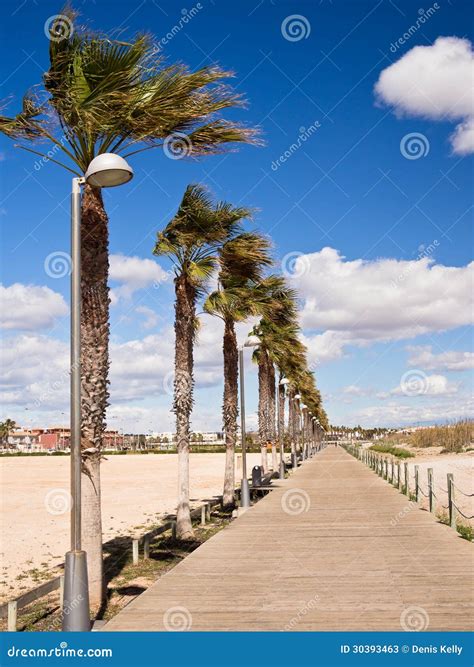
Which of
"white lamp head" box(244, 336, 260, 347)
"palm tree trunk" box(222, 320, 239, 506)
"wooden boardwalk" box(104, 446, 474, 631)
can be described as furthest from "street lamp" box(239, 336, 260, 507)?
"wooden boardwalk" box(104, 446, 474, 631)

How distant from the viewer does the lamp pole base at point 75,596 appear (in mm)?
6512

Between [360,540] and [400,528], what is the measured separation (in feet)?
5.36

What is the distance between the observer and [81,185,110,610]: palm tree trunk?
9.28 metres

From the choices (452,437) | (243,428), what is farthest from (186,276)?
(452,437)

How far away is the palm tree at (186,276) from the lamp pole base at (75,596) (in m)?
8.44

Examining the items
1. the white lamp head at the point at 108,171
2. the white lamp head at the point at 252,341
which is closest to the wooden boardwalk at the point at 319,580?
the white lamp head at the point at 108,171

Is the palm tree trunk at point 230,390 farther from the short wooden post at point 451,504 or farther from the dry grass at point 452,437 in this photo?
the dry grass at point 452,437

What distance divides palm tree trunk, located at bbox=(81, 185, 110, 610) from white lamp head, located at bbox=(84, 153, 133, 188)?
2651 millimetres

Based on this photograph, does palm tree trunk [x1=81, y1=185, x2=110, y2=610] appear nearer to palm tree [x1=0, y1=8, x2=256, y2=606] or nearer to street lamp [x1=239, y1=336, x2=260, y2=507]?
palm tree [x1=0, y1=8, x2=256, y2=606]

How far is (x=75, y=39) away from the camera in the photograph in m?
9.15

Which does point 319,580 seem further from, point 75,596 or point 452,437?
point 452,437

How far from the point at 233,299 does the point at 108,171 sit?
11933 millimetres

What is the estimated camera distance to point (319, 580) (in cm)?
907
